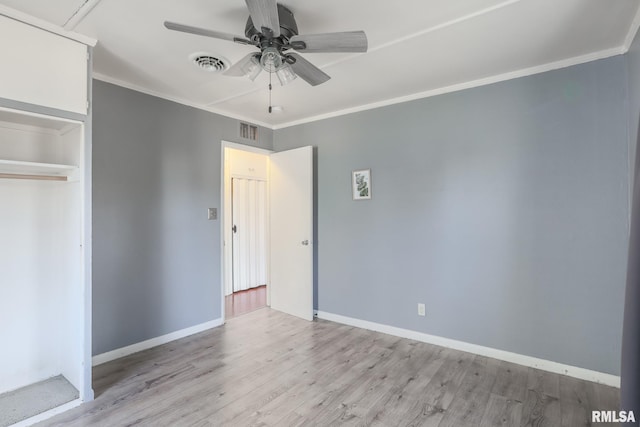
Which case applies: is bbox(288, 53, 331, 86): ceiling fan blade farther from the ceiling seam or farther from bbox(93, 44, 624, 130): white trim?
bbox(93, 44, 624, 130): white trim

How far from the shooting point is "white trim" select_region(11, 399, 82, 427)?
2029 millimetres

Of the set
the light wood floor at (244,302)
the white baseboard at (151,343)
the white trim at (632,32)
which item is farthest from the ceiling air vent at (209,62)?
the light wood floor at (244,302)

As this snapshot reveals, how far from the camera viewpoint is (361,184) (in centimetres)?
373

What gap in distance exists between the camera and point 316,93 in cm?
330

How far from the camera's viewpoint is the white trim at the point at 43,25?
1.91 metres

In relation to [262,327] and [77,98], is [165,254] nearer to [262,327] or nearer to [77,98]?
[262,327]

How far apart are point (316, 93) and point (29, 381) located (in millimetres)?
3420

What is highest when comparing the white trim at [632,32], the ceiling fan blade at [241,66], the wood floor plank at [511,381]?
the white trim at [632,32]

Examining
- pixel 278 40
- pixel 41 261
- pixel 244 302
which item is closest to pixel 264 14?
pixel 278 40

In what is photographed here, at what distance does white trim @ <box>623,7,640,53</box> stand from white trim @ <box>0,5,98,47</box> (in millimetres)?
3560

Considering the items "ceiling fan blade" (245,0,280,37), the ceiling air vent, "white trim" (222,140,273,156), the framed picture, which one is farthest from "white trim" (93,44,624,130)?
"ceiling fan blade" (245,0,280,37)

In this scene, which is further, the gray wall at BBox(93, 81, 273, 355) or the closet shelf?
the gray wall at BBox(93, 81, 273, 355)

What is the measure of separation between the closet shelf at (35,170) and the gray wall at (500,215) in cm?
265

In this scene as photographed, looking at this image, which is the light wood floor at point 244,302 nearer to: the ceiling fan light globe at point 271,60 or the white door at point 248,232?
the white door at point 248,232
